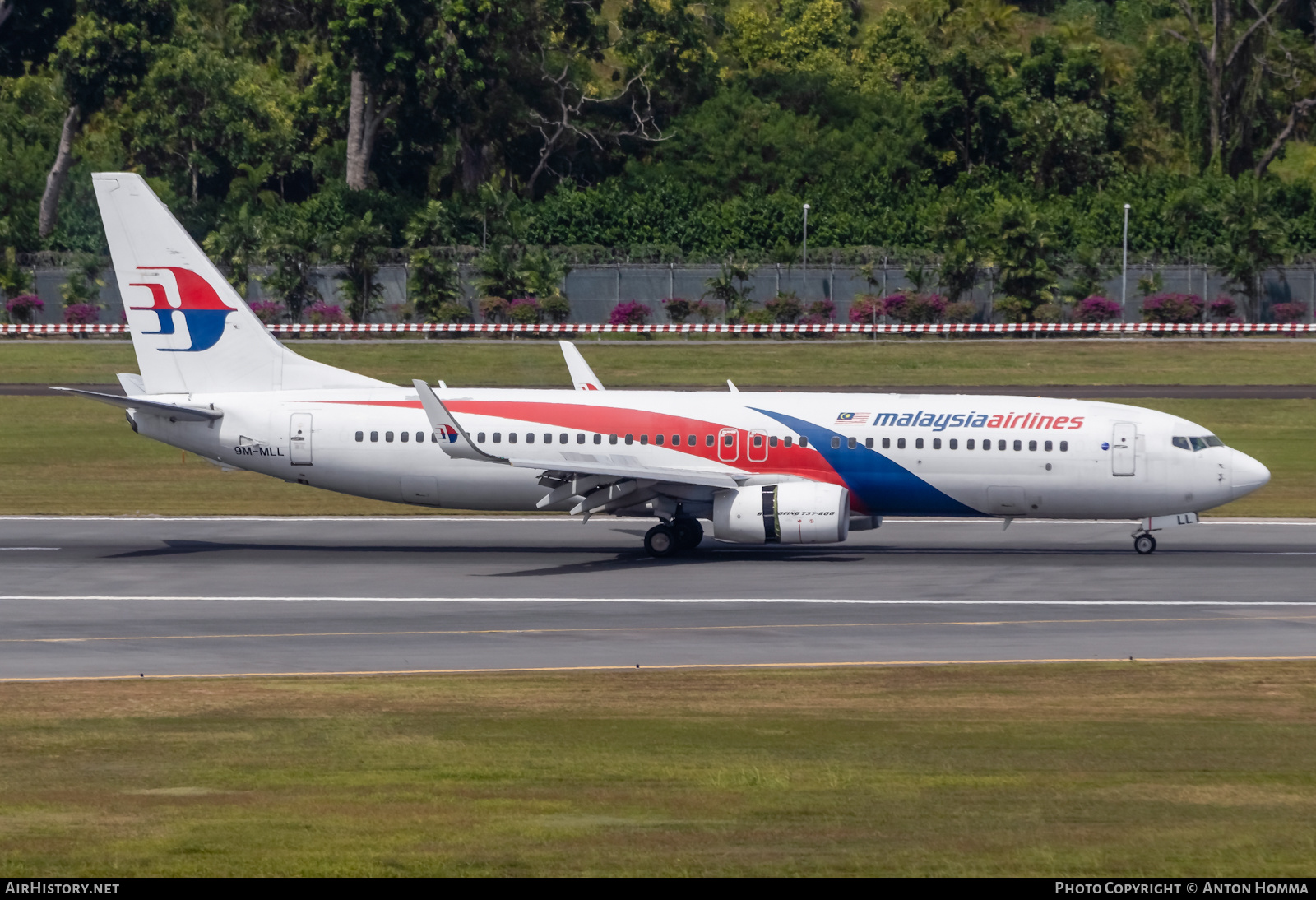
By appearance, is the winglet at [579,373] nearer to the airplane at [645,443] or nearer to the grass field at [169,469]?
the airplane at [645,443]

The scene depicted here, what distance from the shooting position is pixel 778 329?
8812 cm

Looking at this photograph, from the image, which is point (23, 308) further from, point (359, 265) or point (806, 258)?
point (806, 258)

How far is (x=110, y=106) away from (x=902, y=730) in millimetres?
122102

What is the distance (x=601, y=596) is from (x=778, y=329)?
5596cm

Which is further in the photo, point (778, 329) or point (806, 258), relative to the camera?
point (806, 258)

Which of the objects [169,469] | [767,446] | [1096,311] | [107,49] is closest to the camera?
[767,446]

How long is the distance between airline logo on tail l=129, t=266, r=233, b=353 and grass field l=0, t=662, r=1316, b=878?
57.5 ft

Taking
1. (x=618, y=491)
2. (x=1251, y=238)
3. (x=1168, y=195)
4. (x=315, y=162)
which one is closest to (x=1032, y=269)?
(x=1251, y=238)

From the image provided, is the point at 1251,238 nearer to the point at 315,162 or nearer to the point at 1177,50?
the point at 1177,50

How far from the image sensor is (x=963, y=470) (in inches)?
1517

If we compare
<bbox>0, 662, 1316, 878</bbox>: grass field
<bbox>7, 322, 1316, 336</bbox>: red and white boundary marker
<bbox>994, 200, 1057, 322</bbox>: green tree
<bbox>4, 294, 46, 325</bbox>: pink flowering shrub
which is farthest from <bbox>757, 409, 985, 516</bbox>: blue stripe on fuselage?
<bbox>4, 294, 46, 325</bbox>: pink flowering shrub

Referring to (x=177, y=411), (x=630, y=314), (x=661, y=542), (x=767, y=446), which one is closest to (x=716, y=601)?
(x=661, y=542)

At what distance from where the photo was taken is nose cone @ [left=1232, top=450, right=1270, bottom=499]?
1507 inches

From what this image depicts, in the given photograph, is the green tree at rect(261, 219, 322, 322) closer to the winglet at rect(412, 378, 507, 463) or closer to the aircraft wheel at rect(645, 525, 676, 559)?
the winglet at rect(412, 378, 507, 463)
